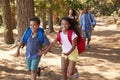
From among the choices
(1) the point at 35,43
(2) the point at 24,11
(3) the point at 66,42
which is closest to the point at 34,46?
(1) the point at 35,43

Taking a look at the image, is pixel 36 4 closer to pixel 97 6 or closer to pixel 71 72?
pixel 71 72

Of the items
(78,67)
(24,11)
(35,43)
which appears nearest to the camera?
(35,43)

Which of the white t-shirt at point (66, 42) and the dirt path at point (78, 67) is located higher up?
the white t-shirt at point (66, 42)

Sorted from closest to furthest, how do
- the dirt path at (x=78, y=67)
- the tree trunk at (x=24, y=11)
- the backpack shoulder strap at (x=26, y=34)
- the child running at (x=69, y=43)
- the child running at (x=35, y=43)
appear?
the child running at (x=69, y=43)
the child running at (x=35, y=43)
the backpack shoulder strap at (x=26, y=34)
the dirt path at (x=78, y=67)
the tree trunk at (x=24, y=11)

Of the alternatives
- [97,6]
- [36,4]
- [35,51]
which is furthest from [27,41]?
[97,6]

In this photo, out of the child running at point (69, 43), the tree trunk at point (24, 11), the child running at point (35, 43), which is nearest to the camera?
the child running at point (69, 43)

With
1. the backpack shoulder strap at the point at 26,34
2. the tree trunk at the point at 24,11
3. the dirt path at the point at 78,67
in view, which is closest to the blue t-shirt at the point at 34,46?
the backpack shoulder strap at the point at 26,34

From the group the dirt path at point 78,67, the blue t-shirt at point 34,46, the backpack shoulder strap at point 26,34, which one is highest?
the backpack shoulder strap at point 26,34

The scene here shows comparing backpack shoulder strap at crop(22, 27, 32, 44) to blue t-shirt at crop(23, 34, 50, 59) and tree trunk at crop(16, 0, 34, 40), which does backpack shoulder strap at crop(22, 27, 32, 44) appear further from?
tree trunk at crop(16, 0, 34, 40)

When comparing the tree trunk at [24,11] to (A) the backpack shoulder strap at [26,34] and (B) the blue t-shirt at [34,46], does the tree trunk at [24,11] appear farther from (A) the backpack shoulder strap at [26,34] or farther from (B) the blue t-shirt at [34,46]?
(B) the blue t-shirt at [34,46]

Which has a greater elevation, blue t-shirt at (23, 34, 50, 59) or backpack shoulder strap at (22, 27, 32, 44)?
backpack shoulder strap at (22, 27, 32, 44)

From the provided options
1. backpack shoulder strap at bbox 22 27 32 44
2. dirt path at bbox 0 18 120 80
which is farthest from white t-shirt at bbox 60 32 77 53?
dirt path at bbox 0 18 120 80

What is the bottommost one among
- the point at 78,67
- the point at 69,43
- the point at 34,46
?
the point at 78,67

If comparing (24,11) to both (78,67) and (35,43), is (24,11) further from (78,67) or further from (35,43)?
(35,43)
